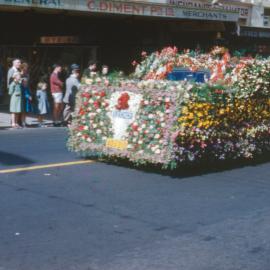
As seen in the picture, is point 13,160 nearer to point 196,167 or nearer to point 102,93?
point 102,93

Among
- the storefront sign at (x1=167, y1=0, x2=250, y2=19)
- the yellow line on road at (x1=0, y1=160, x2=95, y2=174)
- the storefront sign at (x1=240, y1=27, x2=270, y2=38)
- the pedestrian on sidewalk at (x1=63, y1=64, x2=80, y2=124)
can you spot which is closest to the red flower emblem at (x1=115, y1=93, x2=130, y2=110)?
the yellow line on road at (x1=0, y1=160, x2=95, y2=174)

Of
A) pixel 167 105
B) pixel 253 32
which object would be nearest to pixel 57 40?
pixel 253 32

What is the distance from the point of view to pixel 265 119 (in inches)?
424

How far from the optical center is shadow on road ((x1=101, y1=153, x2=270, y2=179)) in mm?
9792

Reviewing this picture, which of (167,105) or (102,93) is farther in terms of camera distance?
(102,93)

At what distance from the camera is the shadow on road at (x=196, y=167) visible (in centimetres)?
979

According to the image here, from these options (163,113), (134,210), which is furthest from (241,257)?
(163,113)

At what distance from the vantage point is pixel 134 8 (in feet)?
68.9

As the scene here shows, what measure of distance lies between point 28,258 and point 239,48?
915 inches

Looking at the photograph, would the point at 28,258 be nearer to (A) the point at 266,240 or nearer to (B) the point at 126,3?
(A) the point at 266,240

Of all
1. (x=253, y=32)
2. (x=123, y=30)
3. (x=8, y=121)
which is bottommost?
(x=8, y=121)

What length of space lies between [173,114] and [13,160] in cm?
294

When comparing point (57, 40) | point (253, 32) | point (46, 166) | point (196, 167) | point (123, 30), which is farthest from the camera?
point (253, 32)

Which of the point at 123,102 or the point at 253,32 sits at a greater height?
the point at 253,32
